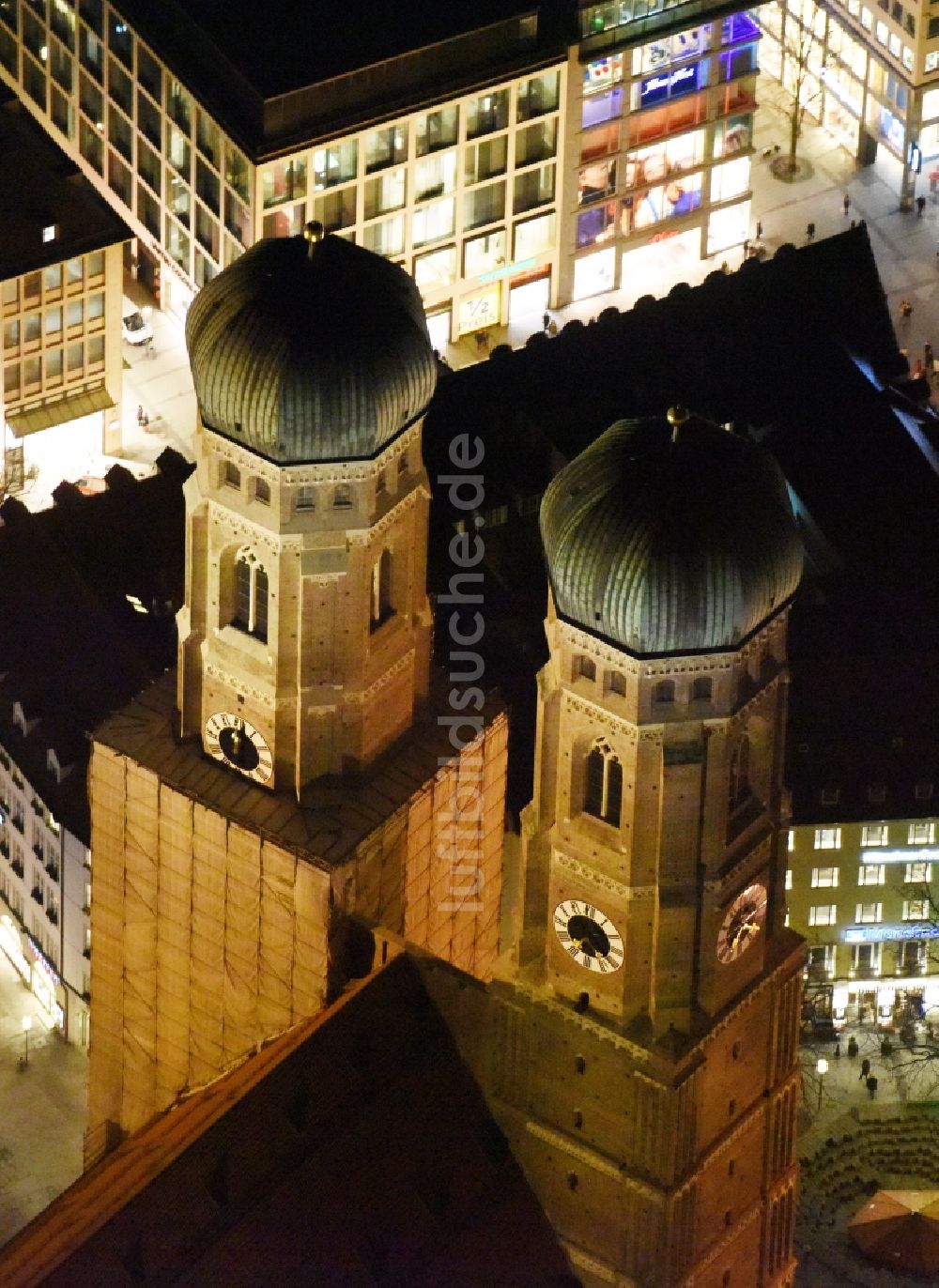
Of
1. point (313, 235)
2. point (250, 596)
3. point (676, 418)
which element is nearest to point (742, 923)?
point (676, 418)

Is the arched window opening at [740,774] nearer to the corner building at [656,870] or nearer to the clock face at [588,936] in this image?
the corner building at [656,870]

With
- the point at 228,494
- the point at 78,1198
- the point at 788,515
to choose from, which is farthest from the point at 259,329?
the point at 78,1198

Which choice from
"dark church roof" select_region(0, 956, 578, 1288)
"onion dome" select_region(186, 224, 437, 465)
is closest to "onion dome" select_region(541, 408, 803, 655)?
"onion dome" select_region(186, 224, 437, 465)

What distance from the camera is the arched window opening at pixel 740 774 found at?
187000 mm

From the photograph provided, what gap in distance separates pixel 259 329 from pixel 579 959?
2356 centimetres

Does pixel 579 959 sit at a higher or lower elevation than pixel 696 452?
lower

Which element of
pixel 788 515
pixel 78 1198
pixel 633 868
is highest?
pixel 788 515

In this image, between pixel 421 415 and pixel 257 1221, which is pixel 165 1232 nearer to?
pixel 257 1221

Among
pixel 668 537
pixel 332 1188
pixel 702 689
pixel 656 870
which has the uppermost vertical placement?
pixel 668 537

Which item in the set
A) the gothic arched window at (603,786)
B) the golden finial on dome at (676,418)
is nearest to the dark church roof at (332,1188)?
the gothic arched window at (603,786)

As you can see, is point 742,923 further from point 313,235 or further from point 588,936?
point 313,235

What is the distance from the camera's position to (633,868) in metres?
187

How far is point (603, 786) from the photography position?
188 metres

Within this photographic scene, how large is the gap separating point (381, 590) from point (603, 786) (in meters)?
14.2
